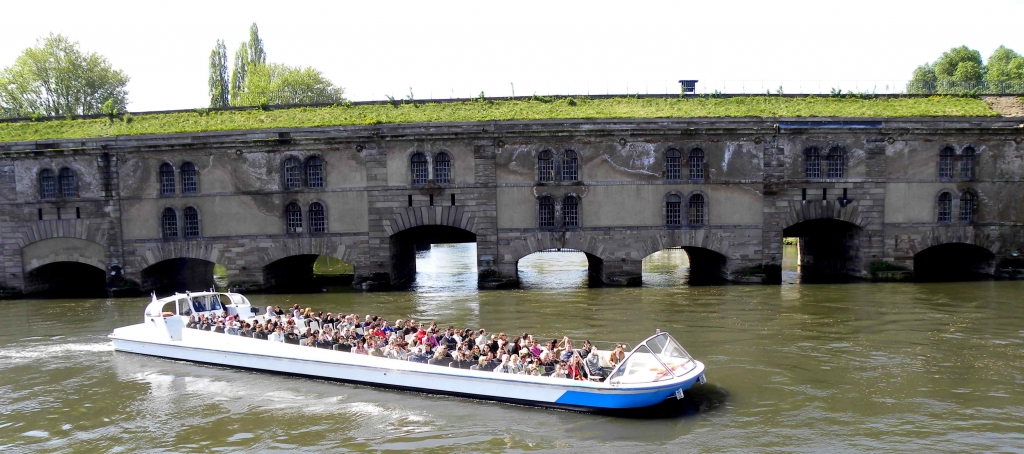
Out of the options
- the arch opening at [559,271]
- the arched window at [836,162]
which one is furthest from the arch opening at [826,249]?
the arch opening at [559,271]

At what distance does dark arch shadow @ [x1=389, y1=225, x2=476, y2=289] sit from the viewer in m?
35.3

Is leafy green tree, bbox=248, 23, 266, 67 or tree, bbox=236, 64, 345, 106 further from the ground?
leafy green tree, bbox=248, 23, 266, 67

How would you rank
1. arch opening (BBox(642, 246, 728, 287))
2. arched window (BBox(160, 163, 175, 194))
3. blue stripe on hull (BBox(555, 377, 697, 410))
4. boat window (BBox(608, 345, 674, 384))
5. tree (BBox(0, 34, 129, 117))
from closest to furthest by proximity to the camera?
blue stripe on hull (BBox(555, 377, 697, 410)) < boat window (BBox(608, 345, 674, 384)) < arched window (BBox(160, 163, 175, 194)) < arch opening (BBox(642, 246, 728, 287)) < tree (BBox(0, 34, 129, 117))

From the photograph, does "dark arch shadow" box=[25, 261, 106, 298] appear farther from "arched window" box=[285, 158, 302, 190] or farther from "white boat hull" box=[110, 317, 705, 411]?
"white boat hull" box=[110, 317, 705, 411]

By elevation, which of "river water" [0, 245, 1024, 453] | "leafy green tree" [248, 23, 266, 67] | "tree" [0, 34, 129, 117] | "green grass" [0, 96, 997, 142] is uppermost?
"leafy green tree" [248, 23, 266, 67]

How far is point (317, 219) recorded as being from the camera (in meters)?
34.1

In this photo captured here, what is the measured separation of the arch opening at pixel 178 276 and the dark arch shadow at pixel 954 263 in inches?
1488

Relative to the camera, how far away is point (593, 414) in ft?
53.4

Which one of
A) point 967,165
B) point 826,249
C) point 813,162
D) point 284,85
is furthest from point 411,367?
point 284,85

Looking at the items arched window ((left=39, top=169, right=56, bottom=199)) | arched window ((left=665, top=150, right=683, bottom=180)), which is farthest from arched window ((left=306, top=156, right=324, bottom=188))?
arched window ((left=665, top=150, right=683, bottom=180))

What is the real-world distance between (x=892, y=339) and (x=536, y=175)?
17118 mm

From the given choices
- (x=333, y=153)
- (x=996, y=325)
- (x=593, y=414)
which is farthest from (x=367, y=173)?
(x=996, y=325)

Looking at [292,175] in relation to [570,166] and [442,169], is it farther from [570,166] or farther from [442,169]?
[570,166]

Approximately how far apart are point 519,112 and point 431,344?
19361 mm
